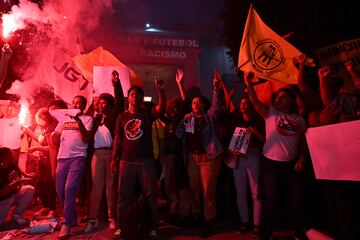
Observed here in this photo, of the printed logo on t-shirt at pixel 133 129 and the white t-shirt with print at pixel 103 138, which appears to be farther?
the white t-shirt with print at pixel 103 138

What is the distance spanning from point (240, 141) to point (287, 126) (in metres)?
0.90

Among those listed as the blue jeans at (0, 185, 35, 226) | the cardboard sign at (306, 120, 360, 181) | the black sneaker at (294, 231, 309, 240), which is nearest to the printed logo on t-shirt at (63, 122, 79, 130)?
the blue jeans at (0, 185, 35, 226)

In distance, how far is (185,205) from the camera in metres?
5.51

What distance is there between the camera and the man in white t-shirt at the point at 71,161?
16.2ft

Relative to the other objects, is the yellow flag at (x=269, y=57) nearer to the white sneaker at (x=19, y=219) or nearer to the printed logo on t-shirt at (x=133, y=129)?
the printed logo on t-shirt at (x=133, y=129)

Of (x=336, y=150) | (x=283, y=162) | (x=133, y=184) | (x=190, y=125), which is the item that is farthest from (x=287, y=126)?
(x=133, y=184)

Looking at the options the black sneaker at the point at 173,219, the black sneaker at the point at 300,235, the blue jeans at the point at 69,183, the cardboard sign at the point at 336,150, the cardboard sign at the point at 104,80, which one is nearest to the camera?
the cardboard sign at the point at 336,150

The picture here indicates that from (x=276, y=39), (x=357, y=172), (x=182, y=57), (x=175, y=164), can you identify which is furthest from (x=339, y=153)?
(x=182, y=57)

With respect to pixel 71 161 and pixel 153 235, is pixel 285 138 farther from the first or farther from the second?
pixel 71 161

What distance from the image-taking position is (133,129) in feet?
15.7

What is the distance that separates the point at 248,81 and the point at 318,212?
255 centimetres

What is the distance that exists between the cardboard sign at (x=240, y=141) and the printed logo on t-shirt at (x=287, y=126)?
0.72m

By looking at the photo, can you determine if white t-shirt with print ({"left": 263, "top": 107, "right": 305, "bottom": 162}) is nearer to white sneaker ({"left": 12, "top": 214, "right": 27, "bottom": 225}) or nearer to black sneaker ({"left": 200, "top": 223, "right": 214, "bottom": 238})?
black sneaker ({"left": 200, "top": 223, "right": 214, "bottom": 238})

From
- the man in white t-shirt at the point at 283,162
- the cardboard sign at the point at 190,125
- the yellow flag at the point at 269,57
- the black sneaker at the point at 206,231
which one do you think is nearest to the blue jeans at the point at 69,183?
the cardboard sign at the point at 190,125
